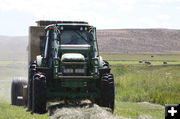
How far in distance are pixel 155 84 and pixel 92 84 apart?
40.5 feet

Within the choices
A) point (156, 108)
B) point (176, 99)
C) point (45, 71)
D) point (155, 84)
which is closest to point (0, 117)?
point (45, 71)

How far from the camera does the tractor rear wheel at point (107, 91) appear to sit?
1336cm

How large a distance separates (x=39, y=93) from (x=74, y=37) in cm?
243

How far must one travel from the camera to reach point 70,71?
44.0 ft

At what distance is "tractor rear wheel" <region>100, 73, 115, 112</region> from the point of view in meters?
13.4

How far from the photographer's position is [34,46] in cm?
1617

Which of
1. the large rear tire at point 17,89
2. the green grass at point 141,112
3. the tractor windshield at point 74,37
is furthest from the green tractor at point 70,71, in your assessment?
the large rear tire at point 17,89

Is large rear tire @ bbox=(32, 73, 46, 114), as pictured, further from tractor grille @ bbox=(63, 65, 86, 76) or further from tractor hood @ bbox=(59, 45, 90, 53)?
tractor hood @ bbox=(59, 45, 90, 53)

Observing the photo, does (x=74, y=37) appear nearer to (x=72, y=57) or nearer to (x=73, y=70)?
(x=72, y=57)

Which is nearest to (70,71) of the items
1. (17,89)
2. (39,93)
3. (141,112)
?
(39,93)

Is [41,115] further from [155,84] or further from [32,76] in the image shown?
[155,84]

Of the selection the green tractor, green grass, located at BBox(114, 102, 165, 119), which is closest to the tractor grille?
the green tractor

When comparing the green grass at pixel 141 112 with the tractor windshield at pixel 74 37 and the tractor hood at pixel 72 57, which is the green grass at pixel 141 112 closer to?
the tractor hood at pixel 72 57

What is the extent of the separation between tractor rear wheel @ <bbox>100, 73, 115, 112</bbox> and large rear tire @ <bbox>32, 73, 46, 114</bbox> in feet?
5.94
